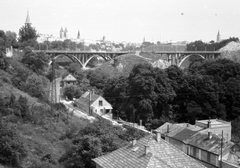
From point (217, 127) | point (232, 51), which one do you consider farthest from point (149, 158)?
point (232, 51)

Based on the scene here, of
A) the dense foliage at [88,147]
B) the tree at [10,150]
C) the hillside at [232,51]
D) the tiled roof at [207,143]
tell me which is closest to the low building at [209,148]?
the tiled roof at [207,143]

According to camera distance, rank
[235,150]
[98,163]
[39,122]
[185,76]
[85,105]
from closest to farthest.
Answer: [98,163] → [39,122] → [235,150] → [85,105] → [185,76]

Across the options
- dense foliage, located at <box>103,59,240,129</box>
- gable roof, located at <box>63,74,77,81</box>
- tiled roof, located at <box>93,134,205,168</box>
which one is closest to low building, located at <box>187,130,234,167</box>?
tiled roof, located at <box>93,134,205,168</box>

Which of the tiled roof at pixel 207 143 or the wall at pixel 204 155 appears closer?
the wall at pixel 204 155

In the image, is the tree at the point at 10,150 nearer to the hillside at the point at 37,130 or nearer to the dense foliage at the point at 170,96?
the hillside at the point at 37,130

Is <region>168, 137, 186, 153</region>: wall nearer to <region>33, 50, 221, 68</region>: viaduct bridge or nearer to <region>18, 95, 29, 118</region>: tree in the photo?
<region>18, 95, 29, 118</region>: tree

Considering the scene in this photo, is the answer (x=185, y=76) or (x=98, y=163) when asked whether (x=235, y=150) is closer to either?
(x=98, y=163)

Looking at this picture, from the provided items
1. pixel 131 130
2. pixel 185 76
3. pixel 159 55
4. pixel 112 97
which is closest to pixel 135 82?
pixel 112 97
